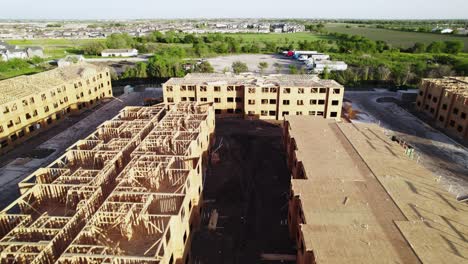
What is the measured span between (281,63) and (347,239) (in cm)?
11781

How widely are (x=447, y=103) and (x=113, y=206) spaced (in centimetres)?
6636

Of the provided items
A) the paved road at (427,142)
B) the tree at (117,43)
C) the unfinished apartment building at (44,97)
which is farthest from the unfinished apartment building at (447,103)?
the tree at (117,43)

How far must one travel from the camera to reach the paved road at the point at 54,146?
1610 inches

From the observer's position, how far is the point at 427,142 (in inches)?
2168

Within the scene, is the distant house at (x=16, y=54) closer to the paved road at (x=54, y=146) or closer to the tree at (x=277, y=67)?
the paved road at (x=54, y=146)

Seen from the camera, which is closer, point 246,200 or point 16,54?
point 246,200

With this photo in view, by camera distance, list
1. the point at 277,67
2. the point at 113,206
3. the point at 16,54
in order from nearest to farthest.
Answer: the point at 113,206 < the point at 277,67 < the point at 16,54

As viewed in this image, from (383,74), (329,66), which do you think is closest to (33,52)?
(329,66)

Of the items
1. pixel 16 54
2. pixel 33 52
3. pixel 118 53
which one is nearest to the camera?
pixel 16 54

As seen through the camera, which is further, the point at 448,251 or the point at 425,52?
the point at 425,52

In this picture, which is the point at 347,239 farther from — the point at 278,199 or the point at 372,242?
the point at 278,199

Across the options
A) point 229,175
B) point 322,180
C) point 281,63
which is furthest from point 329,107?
point 281,63

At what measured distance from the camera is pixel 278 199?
38.3 m

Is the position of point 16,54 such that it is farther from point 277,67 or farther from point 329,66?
point 329,66
